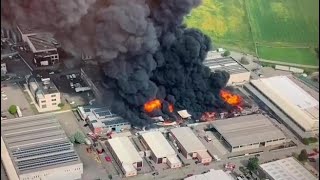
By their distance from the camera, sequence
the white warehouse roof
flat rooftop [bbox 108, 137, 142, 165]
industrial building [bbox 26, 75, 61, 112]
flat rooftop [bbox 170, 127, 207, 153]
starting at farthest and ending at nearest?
industrial building [bbox 26, 75, 61, 112] < flat rooftop [bbox 170, 127, 207, 153] < the white warehouse roof < flat rooftop [bbox 108, 137, 142, 165]

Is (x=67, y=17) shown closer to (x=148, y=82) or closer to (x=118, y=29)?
(x=118, y=29)

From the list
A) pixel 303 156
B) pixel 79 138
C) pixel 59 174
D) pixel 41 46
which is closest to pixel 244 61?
pixel 303 156

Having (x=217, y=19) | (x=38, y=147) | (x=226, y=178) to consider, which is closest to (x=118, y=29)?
(x=38, y=147)

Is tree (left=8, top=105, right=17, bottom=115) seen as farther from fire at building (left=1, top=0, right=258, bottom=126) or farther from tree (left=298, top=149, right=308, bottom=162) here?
tree (left=298, top=149, right=308, bottom=162)

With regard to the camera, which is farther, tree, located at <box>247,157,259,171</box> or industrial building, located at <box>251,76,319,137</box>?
industrial building, located at <box>251,76,319,137</box>

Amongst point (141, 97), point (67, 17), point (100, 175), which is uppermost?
point (67, 17)

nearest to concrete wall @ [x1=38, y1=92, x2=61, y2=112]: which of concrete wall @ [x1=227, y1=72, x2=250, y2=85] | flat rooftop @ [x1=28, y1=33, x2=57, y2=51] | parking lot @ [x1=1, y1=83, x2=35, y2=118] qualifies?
parking lot @ [x1=1, y1=83, x2=35, y2=118]
